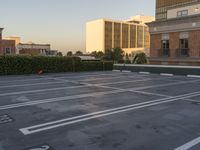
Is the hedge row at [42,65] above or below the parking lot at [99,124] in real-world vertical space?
above

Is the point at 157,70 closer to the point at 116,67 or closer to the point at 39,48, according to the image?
the point at 116,67

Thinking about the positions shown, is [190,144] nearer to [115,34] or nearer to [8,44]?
[8,44]

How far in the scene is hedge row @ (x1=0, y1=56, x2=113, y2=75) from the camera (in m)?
20.8

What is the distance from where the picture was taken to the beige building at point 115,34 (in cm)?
11469

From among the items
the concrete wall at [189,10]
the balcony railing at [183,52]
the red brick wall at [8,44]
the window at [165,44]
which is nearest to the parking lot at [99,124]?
the balcony railing at [183,52]

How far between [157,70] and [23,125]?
2023cm

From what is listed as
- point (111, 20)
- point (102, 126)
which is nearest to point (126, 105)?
point (102, 126)

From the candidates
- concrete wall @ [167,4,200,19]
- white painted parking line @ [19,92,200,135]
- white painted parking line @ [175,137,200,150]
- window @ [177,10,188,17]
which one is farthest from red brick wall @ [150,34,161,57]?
white painted parking line @ [175,137,200,150]

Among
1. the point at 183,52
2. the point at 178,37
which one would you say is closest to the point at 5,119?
the point at 183,52

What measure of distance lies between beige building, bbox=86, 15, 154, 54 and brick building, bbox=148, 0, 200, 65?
3227 inches

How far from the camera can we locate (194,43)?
81.8 feet

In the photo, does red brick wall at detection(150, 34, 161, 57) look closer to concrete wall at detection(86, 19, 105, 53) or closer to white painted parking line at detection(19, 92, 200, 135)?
white painted parking line at detection(19, 92, 200, 135)

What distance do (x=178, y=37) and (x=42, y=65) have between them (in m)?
15.5

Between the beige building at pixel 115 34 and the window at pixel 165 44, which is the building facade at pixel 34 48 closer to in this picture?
the window at pixel 165 44
